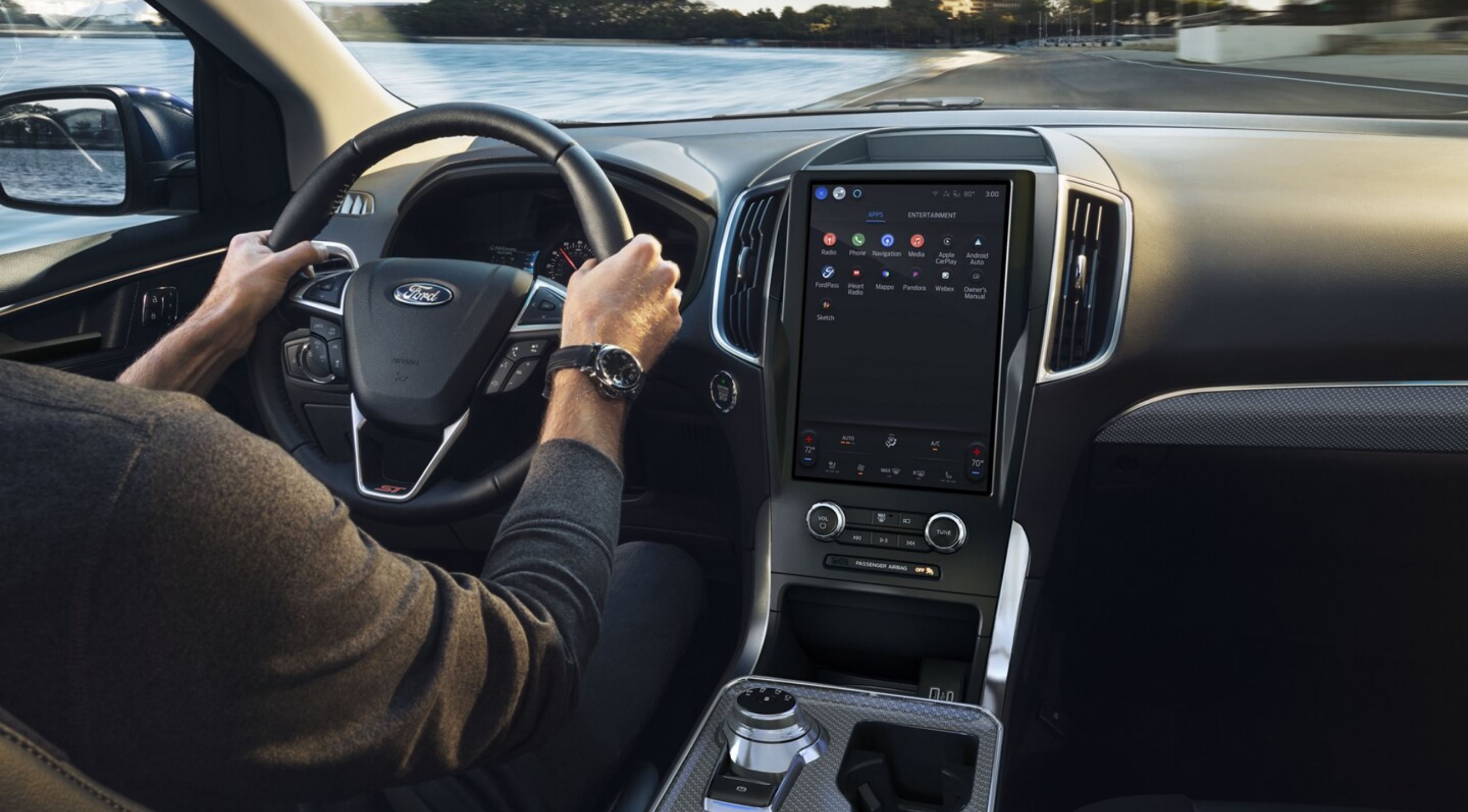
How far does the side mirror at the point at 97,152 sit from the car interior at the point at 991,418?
3 centimetres

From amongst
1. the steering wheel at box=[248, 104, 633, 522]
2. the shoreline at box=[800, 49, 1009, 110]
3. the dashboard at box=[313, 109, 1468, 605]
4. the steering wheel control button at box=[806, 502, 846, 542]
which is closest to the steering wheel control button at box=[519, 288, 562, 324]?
the steering wheel at box=[248, 104, 633, 522]

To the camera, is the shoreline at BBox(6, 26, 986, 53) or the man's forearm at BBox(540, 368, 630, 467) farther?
the shoreline at BBox(6, 26, 986, 53)

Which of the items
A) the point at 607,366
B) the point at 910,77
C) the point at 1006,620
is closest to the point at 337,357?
the point at 607,366

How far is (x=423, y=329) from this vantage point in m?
2.04

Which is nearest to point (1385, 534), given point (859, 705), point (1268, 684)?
point (1268, 684)

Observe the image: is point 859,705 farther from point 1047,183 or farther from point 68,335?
point 68,335

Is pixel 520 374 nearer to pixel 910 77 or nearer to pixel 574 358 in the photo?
pixel 574 358

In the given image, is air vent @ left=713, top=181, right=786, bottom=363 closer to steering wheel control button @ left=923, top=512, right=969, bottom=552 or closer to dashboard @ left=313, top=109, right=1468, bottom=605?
dashboard @ left=313, top=109, right=1468, bottom=605

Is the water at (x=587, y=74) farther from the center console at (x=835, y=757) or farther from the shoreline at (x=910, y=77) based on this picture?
the center console at (x=835, y=757)

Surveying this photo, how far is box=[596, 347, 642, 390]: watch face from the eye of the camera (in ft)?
5.41

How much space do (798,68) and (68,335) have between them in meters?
1.65

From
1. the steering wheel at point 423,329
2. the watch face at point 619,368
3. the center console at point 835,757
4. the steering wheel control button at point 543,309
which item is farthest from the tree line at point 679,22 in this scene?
the center console at point 835,757

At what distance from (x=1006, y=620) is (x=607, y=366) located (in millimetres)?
785

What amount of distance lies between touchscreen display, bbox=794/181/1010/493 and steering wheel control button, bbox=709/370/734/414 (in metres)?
0.18
